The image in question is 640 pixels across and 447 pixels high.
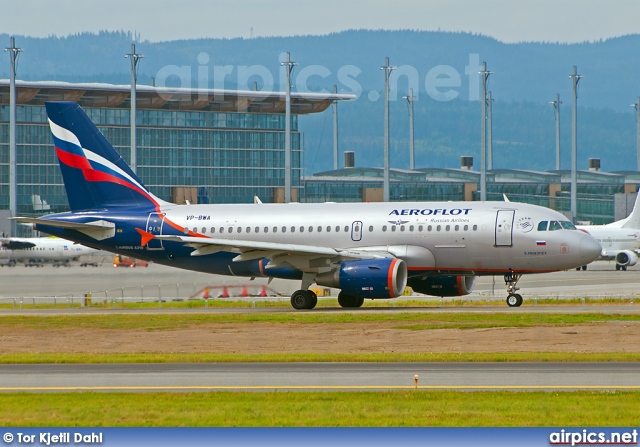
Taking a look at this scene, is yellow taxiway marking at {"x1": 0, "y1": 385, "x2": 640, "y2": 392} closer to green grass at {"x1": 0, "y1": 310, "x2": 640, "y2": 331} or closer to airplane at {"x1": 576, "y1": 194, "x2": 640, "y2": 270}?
green grass at {"x1": 0, "y1": 310, "x2": 640, "y2": 331}

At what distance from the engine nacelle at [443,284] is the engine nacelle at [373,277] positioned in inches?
108

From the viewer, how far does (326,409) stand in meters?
18.5

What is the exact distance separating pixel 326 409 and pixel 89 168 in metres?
31.8

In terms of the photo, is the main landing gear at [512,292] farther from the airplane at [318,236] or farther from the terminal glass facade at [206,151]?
the terminal glass facade at [206,151]

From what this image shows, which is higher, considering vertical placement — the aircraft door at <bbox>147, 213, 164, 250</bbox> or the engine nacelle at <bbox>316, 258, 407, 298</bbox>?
the aircraft door at <bbox>147, 213, 164, 250</bbox>

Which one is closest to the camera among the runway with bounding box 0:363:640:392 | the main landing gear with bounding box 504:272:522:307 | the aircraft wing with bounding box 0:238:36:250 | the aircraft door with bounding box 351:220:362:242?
the runway with bounding box 0:363:640:392

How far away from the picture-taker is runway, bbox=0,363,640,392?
70.5 feet

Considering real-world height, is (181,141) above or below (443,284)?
above

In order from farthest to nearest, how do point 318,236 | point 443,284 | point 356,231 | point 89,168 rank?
point 89,168
point 318,236
point 443,284
point 356,231

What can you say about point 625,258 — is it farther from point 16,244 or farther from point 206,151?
point 206,151

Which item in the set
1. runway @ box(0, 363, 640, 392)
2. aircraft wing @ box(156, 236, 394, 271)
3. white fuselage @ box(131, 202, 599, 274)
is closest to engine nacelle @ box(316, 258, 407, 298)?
aircraft wing @ box(156, 236, 394, 271)

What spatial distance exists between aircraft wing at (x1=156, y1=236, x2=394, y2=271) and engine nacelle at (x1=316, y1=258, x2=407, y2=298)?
73 centimetres

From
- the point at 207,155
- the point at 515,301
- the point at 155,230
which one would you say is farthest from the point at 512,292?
the point at 207,155

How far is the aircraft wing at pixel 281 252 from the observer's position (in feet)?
140
